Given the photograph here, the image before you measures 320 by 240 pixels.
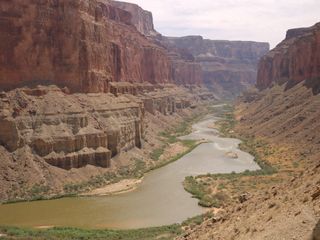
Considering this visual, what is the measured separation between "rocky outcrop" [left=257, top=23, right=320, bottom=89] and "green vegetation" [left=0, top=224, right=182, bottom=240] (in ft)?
209

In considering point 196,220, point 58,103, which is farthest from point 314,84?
point 196,220

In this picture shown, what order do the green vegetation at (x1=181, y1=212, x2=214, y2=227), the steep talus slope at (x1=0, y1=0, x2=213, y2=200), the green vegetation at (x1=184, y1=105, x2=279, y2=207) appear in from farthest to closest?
the steep talus slope at (x1=0, y1=0, x2=213, y2=200) < the green vegetation at (x1=184, y1=105, x2=279, y2=207) < the green vegetation at (x1=181, y1=212, x2=214, y2=227)

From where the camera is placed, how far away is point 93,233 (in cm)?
3512

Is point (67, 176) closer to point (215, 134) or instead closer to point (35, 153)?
point (35, 153)

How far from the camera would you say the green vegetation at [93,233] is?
111 feet

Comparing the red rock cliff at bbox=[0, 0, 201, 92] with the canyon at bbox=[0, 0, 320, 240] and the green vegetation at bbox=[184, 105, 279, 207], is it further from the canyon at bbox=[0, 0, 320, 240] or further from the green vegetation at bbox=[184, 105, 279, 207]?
the green vegetation at bbox=[184, 105, 279, 207]

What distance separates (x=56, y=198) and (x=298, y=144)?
1483 inches

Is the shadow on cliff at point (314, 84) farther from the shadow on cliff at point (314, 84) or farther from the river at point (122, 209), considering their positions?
the river at point (122, 209)

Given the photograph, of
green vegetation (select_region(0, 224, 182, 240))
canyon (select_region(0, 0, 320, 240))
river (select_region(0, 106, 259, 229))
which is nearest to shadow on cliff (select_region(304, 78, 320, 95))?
canyon (select_region(0, 0, 320, 240))

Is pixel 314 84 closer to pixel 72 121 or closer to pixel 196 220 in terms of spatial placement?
pixel 72 121

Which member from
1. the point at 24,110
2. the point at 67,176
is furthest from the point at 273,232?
the point at 24,110

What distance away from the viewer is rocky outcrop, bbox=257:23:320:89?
9225 centimetres

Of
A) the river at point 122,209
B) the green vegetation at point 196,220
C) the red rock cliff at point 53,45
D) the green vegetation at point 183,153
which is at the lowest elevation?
the river at point 122,209

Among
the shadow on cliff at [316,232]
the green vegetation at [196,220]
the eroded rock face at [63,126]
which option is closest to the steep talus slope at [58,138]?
the eroded rock face at [63,126]
